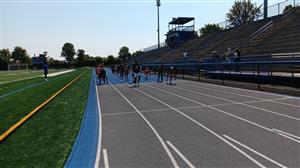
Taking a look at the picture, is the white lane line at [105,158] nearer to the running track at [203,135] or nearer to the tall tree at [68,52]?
the running track at [203,135]

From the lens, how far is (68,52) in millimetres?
172750

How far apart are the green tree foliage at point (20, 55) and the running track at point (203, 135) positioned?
17441cm

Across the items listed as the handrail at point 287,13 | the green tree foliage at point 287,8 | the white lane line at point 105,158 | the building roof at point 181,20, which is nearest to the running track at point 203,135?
the white lane line at point 105,158

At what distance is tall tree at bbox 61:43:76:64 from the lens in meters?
172

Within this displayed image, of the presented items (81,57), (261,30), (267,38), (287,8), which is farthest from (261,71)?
(81,57)

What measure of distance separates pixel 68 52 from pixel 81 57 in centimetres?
2302

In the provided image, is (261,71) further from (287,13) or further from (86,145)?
(287,13)

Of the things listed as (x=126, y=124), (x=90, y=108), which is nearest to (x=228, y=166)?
(x=126, y=124)

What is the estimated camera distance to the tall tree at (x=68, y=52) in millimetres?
172500

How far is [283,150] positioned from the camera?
6270 mm

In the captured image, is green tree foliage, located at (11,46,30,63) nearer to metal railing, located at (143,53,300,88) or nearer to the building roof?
the building roof

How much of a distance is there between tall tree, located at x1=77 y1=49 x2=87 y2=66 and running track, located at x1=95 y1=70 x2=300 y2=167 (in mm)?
139390

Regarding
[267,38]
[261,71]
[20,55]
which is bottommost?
[261,71]

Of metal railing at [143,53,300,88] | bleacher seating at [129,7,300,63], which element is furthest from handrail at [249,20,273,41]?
metal railing at [143,53,300,88]
